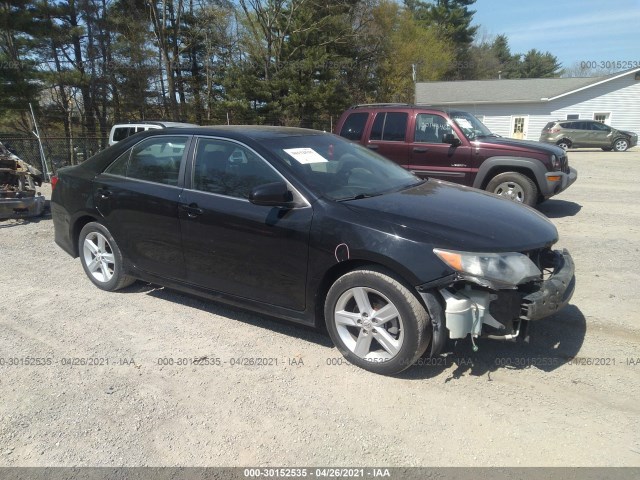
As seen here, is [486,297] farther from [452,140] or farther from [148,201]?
[452,140]

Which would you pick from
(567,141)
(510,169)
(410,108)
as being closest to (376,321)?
(510,169)

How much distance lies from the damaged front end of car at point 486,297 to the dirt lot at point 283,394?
43 centimetres

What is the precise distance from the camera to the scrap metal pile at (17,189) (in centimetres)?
821

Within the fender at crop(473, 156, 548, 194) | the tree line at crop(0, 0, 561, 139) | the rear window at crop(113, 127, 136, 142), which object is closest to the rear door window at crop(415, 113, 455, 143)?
the fender at crop(473, 156, 548, 194)

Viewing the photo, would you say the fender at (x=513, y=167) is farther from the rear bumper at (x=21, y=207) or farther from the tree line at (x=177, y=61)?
the tree line at (x=177, y=61)

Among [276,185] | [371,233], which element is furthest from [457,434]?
[276,185]

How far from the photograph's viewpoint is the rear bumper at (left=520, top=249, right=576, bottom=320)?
Answer: 10.1 feet

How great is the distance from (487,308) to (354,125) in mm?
6762

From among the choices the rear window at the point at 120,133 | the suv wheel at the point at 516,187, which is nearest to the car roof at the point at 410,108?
the suv wheel at the point at 516,187

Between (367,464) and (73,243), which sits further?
(73,243)

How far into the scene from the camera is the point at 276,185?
3521 millimetres

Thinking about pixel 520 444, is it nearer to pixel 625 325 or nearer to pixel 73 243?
pixel 625 325

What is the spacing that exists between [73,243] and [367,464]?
4.04 m

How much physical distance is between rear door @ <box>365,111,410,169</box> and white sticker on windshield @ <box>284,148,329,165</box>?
15.7ft
